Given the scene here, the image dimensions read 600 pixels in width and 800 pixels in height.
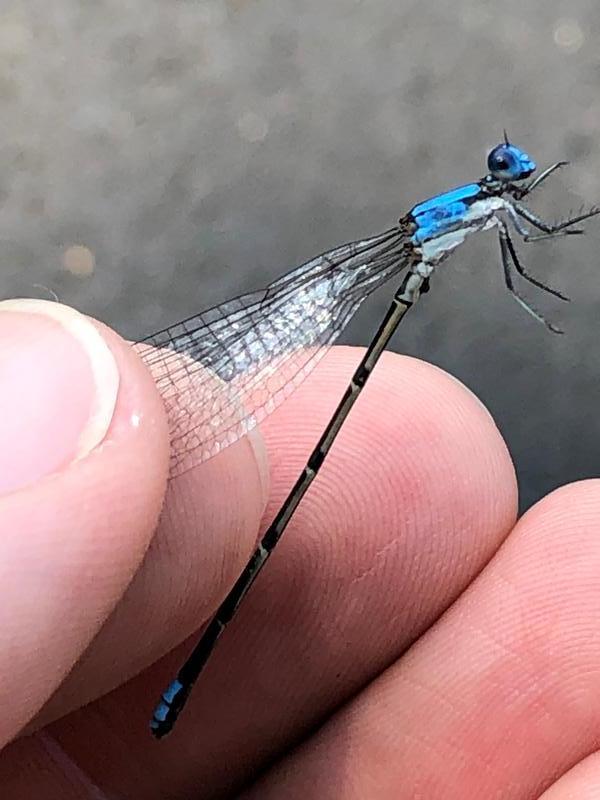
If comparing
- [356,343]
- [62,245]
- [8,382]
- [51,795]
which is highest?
[8,382]

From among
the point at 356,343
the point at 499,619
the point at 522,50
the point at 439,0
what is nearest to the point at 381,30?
the point at 439,0

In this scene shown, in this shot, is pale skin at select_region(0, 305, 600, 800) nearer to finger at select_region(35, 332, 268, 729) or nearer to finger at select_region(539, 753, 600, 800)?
finger at select_region(539, 753, 600, 800)

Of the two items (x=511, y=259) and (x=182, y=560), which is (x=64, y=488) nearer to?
(x=182, y=560)

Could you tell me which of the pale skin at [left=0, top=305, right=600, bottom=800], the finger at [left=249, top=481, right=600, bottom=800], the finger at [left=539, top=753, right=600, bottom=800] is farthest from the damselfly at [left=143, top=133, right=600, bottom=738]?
the finger at [left=539, top=753, right=600, bottom=800]

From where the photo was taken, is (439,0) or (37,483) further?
(439,0)

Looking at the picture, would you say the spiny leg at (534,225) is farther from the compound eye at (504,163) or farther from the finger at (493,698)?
the finger at (493,698)

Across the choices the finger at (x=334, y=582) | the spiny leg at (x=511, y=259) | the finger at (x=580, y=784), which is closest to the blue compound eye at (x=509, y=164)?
the spiny leg at (x=511, y=259)

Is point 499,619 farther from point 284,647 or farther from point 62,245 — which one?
point 62,245
